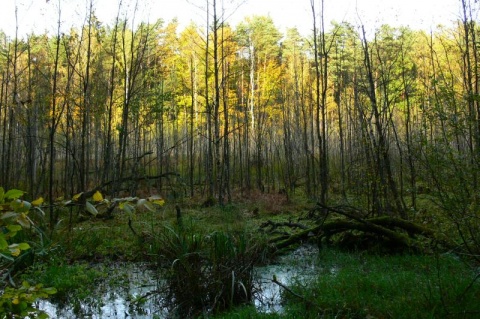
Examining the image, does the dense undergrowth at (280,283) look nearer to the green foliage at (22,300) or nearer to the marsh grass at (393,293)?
the marsh grass at (393,293)

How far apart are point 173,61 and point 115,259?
22.2m

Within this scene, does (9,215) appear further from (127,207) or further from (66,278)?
(66,278)

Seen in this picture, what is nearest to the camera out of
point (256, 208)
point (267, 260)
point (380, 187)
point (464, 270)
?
point (464, 270)

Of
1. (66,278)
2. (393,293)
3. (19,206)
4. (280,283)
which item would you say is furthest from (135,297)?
(19,206)

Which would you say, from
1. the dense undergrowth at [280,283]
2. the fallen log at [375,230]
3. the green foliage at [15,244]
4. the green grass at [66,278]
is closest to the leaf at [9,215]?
the green foliage at [15,244]

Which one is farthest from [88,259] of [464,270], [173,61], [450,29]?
[173,61]

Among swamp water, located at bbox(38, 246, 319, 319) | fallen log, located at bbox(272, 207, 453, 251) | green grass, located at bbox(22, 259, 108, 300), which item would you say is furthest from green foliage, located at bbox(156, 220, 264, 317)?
fallen log, located at bbox(272, 207, 453, 251)

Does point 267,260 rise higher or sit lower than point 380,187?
lower

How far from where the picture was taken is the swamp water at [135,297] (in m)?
4.34

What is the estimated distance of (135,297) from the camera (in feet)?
15.5

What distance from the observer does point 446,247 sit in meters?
4.88

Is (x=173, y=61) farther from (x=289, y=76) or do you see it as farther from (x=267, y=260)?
(x=267, y=260)

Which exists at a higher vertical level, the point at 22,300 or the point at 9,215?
the point at 9,215

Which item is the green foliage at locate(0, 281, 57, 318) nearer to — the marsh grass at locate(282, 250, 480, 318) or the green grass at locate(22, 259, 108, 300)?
the marsh grass at locate(282, 250, 480, 318)
